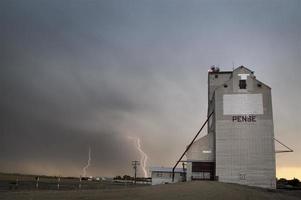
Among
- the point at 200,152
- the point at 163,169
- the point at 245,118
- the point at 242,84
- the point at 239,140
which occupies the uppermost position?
the point at 242,84

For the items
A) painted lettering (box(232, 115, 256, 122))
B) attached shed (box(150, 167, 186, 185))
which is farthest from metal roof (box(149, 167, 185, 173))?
painted lettering (box(232, 115, 256, 122))

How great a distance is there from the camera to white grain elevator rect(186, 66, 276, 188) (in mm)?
66312

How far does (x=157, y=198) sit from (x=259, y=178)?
41.0 metres

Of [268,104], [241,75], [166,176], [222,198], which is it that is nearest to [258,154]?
[268,104]

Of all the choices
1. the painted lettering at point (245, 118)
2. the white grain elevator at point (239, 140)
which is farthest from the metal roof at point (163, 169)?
the painted lettering at point (245, 118)

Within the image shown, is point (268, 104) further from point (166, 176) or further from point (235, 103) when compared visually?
point (166, 176)

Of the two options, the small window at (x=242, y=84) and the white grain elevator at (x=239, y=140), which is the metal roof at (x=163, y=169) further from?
the small window at (x=242, y=84)

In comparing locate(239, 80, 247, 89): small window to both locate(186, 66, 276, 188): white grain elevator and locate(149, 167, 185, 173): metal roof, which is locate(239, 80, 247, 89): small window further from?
locate(149, 167, 185, 173): metal roof

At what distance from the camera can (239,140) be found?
224 feet

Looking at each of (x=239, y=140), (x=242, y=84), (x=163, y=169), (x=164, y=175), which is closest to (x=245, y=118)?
(x=239, y=140)

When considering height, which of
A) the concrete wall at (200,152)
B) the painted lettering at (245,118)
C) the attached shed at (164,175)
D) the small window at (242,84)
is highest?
the small window at (242,84)

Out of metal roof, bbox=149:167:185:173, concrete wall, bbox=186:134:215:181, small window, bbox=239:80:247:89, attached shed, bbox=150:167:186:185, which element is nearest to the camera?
small window, bbox=239:80:247:89

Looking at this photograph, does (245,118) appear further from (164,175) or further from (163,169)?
(163,169)

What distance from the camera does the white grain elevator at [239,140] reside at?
218 ft
